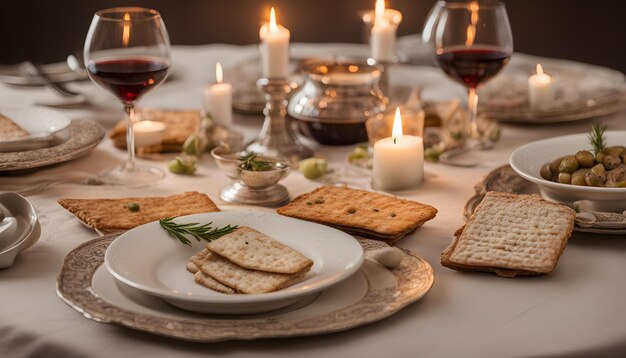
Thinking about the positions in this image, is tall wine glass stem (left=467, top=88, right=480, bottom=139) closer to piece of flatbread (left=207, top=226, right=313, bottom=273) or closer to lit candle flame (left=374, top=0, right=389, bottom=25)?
lit candle flame (left=374, top=0, right=389, bottom=25)

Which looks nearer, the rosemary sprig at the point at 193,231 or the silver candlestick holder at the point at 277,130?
the rosemary sprig at the point at 193,231

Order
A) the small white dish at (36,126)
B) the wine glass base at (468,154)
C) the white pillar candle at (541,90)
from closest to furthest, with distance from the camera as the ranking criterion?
the small white dish at (36,126) → the wine glass base at (468,154) → the white pillar candle at (541,90)

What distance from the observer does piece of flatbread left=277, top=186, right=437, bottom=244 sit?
148 cm

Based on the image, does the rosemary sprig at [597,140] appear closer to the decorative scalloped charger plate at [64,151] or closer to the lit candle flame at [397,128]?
the lit candle flame at [397,128]

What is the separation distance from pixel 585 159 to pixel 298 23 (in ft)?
11.7

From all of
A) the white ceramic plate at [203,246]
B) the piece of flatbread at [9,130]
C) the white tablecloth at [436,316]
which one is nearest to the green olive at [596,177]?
the white tablecloth at [436,316]

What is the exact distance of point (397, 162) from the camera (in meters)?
1.80

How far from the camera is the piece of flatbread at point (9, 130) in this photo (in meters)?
1.92

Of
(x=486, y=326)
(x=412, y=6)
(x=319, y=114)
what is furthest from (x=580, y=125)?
(x=412, y=6)

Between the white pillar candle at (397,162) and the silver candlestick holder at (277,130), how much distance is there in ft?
0.93

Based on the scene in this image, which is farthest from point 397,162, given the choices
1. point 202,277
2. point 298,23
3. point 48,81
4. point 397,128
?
point 298,23

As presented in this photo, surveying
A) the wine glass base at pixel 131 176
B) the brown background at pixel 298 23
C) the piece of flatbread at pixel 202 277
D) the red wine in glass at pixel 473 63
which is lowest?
the brown background at pixel 298 23

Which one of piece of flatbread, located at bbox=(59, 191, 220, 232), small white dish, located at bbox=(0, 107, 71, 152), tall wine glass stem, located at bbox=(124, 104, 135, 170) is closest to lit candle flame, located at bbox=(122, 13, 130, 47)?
tall wine glass stem, located at bbox=(124, 104, 135, 170)

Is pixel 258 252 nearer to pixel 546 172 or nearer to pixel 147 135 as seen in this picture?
pixel 546 172
